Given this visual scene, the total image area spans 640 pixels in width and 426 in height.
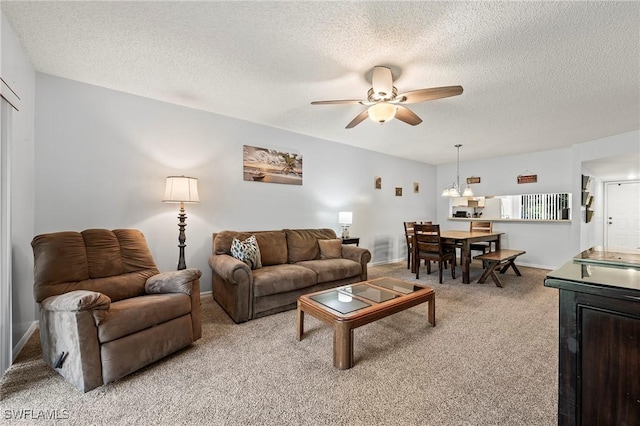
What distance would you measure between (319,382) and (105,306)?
1.45 m

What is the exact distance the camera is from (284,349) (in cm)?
214

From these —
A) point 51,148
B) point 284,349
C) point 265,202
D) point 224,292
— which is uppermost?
point 51,148

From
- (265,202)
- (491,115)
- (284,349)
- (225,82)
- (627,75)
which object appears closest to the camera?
(284,349)

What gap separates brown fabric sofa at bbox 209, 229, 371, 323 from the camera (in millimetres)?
2633

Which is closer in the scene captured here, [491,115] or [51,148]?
[51,148]

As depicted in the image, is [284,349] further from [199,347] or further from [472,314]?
[472,314]

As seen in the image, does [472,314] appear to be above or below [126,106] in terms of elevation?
below

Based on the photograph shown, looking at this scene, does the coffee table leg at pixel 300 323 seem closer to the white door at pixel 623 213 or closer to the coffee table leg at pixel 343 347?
the coffee table leg at pixel 343 347

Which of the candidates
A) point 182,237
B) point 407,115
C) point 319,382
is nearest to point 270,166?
point 182,237

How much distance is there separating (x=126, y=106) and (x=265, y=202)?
1.99 metres

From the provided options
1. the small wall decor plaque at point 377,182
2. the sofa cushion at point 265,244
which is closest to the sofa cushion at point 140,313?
the sofa cushion at point 265,244

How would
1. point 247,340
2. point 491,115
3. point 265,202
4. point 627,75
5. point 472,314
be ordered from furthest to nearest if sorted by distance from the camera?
point 265,202 < point 491,115 < point 472,314 < point 627,75 < point 247,340

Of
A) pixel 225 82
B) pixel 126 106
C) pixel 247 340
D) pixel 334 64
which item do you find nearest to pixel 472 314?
pixel 247 340

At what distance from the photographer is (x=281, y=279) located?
2840 millimetres
